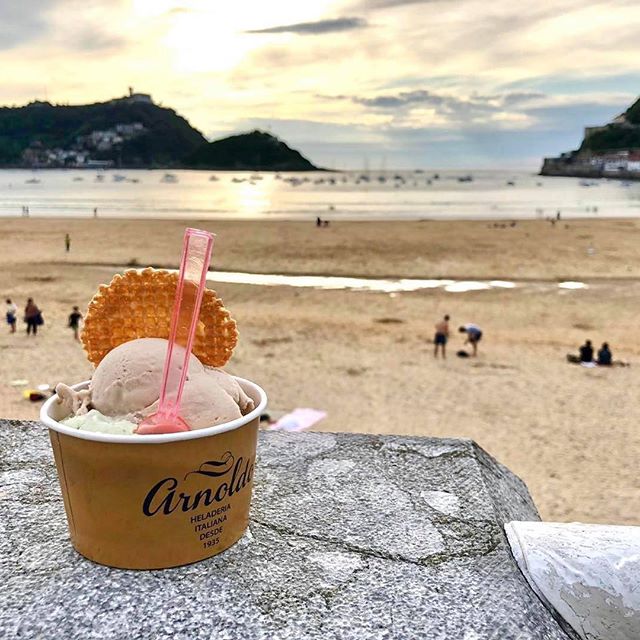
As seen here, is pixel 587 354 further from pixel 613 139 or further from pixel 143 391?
pixel 613 139

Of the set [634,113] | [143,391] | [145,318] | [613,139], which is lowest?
[143,391]

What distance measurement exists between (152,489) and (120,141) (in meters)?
171

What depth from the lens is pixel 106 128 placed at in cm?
15962

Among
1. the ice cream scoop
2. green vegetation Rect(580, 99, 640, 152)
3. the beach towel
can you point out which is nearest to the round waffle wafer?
the ice cream scoop

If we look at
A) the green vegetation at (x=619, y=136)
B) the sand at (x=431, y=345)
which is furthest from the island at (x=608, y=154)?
the sand at (x=431, y=345)

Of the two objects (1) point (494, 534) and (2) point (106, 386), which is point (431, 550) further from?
(2) point (106, 386)

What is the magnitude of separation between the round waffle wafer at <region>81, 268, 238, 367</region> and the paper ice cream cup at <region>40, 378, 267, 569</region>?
23 centimetres

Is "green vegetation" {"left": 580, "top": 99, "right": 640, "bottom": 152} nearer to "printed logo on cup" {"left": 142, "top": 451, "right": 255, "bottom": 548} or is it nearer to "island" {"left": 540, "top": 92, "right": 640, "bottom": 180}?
"island" {"left": 540, "top": 92, "right": 640, "bottom": 180}

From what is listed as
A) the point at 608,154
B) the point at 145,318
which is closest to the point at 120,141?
the point at 608,154

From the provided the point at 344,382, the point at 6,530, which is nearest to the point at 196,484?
the point at 6,530

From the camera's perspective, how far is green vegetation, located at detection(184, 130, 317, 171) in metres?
169

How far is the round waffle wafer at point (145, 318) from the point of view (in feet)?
6.34

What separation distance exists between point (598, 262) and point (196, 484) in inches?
1017

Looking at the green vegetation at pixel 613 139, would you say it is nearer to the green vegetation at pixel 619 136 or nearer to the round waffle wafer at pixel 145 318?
the green vegetation at pixel 619 136
